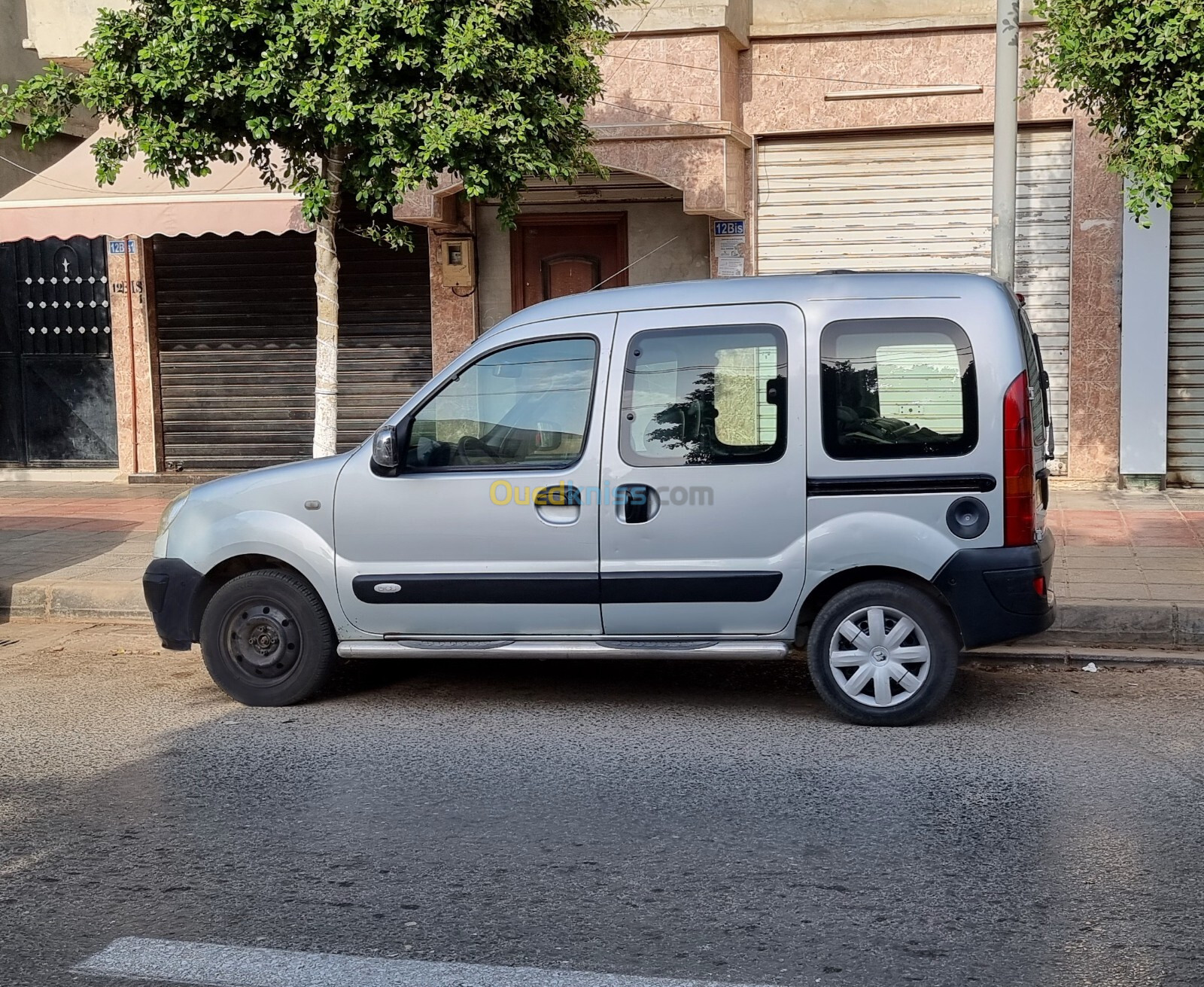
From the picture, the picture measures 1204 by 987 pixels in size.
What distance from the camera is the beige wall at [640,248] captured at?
14117 mm

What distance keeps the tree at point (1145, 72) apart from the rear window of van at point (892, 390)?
10.6 feet

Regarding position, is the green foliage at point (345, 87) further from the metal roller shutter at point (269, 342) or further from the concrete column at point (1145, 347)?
the concrete column at point (1145, 347)

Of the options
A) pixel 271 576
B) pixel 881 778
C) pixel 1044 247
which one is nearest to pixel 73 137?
pixel 1044 247

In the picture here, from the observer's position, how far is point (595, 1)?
9898mm

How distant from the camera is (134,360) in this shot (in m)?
15.3

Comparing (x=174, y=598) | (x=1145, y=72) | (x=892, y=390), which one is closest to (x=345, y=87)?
(x=174, y=598)

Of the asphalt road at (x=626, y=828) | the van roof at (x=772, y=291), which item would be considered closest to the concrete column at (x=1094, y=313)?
the asphalt road at (x=626, y=828)

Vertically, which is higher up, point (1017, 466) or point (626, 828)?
point (1017, 466)

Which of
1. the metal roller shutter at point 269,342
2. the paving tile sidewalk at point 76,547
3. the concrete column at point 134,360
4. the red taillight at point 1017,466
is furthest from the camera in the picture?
the concrete column at point 134,360

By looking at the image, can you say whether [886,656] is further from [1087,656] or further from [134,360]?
[134,360]

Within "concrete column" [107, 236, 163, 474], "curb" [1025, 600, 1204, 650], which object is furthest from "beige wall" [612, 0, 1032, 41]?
"curb" [1025, 600, 1204, 650]

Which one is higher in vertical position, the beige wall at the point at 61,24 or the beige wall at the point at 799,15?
the beige wall at the point at 61,24

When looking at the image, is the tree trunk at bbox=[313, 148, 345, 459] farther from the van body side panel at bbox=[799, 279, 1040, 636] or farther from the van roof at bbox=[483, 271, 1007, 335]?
the van body side panel at bbox=[799, 279, 1040, 636]

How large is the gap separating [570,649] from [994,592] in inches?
72.5
